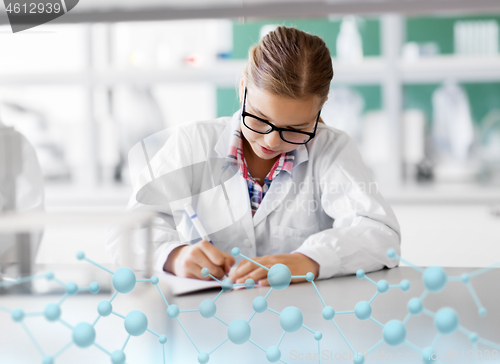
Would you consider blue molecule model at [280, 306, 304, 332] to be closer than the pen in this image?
Yes

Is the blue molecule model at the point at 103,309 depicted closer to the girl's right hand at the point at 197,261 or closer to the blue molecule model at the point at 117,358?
the blue molecule model at the point at 117,358

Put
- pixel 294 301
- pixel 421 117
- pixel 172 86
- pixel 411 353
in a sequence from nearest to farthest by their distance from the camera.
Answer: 1. pixel 411 353
2. pixel 294 301
3. pixel 172 86
4. pixel 421 117

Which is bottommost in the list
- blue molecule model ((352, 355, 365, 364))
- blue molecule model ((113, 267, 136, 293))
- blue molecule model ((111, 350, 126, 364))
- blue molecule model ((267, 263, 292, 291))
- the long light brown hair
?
blue molecule model ((352, 355, 365, 364))

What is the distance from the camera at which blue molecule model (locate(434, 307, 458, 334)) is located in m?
0.26

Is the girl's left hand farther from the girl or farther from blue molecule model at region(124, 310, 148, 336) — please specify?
blue molecule model at region(124, 310, 148, 336)

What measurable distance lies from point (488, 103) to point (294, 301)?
181cm

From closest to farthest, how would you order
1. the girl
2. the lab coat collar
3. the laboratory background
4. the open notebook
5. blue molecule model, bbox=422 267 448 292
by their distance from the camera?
blue molecule model, bbox=422 267 448 292
the open notebook
the girl
the lab coat collar
the laboratory background

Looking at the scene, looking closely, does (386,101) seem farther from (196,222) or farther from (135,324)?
(135,324)

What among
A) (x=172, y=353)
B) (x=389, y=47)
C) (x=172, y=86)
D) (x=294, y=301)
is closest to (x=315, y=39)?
(x=294, y=301)

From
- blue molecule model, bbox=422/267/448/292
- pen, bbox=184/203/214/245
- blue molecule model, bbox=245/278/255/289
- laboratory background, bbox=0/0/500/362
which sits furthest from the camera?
laboratory background, bbox=0/0/500/362

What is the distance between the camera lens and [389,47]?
174cm

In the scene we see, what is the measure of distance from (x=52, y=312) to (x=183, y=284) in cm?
22

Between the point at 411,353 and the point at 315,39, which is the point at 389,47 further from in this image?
the point at 411,353

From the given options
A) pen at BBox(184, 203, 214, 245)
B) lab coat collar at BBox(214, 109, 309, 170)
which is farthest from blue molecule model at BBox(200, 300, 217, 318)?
lab coat collar at BBox(214, 109, 309, 170)
